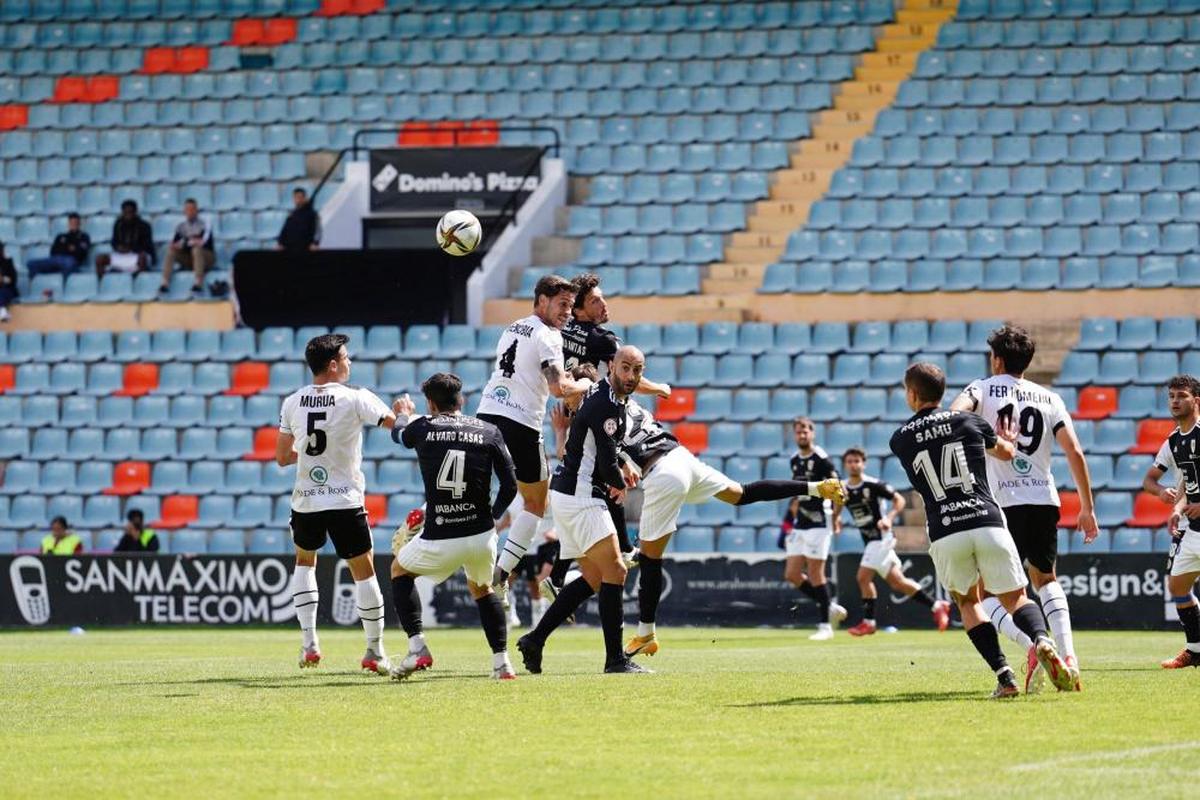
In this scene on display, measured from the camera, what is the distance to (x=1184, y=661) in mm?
13688

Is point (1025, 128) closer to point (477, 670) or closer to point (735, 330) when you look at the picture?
point (735, 330)

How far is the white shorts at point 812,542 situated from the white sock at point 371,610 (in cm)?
897

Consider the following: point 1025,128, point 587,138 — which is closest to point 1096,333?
point 1025,128

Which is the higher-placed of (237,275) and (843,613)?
(237,275)

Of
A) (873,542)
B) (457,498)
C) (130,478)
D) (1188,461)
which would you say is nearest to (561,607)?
(457,498)

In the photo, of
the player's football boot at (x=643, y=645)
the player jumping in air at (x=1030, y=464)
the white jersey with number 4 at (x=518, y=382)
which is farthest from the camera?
the white jersey with number 4 at (x=518, y=382)

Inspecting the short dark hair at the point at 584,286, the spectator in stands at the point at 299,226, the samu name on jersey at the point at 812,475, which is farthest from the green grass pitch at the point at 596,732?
the spectator in stands at the point at 299,226

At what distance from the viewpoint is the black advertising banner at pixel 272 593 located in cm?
2306

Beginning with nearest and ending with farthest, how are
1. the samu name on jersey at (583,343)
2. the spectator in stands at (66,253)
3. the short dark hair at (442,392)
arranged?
the short dark hair at (442,392), the samu name on jersey at (583,343), the spectator in stands at (66,253)

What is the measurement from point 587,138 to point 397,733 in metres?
23.1

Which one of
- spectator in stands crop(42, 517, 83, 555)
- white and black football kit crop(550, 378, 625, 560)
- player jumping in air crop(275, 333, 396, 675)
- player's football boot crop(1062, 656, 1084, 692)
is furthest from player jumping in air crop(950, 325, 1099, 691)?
spectator in stands crop(42, 517, 83, 555)

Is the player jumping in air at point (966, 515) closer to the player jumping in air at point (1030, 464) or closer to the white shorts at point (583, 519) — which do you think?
the player jumping in air at point (1030, 464)

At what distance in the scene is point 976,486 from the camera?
10312mm

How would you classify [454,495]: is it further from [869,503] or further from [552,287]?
[869,503]
